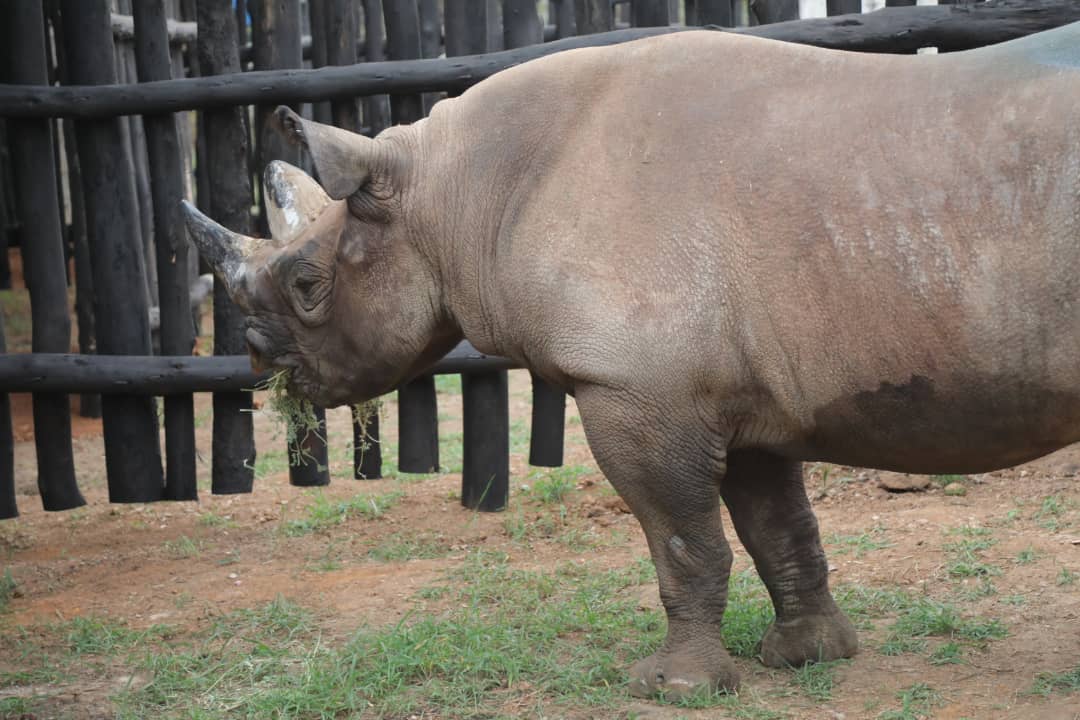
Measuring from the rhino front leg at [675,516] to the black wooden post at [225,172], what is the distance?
128 inches

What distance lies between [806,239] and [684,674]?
1524 millimetres

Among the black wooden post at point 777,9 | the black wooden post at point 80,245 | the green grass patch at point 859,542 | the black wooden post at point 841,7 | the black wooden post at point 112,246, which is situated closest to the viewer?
the green grass patch at point 859,542

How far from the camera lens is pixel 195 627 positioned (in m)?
5.77

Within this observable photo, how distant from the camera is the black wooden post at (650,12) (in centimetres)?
695

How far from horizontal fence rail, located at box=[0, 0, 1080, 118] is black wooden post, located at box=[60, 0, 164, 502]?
0.19 metres

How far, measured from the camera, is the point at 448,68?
677 cm

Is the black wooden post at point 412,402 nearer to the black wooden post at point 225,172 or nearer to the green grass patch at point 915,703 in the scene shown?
the black wooden post at point 225,172

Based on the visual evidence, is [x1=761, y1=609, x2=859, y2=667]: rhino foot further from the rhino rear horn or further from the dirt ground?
the rhino rear horn

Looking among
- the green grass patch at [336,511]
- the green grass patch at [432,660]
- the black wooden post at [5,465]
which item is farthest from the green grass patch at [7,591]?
the green grass patch at [336,511]

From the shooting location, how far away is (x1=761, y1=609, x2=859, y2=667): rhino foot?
4.79m

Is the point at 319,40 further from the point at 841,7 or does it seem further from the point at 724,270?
the point at 724,270

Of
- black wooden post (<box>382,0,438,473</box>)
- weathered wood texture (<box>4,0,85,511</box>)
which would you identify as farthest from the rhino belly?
weathered wood texture (<box>4,0,85,511</box>)

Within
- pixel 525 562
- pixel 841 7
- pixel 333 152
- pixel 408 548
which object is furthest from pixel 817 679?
pixel 841 7

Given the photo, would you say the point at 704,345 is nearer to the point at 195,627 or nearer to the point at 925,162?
the point at 925,162
